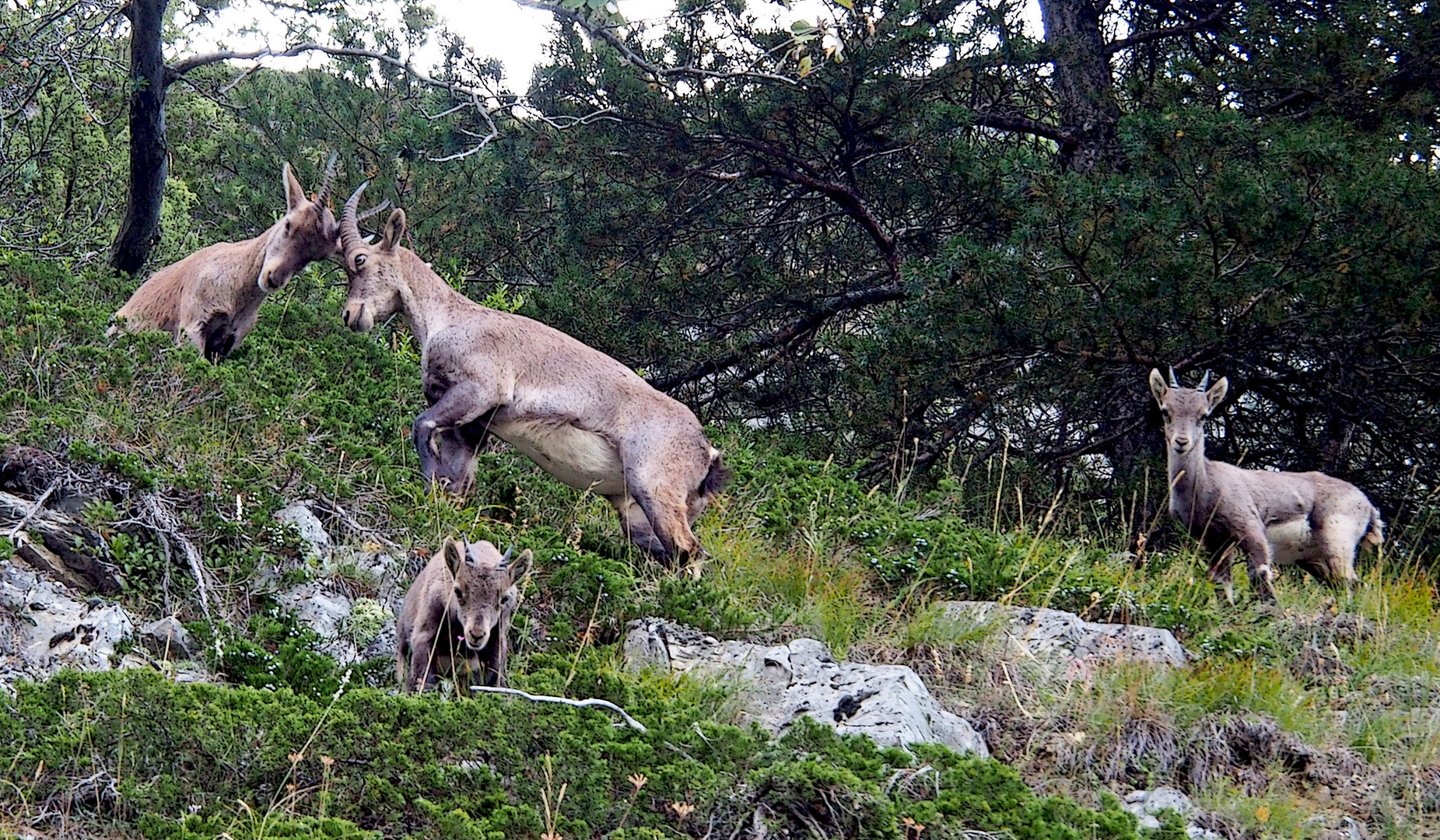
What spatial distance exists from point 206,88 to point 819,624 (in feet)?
Answer: 27.1

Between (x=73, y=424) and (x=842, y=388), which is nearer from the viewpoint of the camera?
(x=73, y=424)

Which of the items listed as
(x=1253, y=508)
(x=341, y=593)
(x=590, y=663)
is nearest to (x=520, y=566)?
Result: (x=590, y=663)

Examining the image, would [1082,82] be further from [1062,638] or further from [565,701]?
[565,701]

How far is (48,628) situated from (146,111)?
5354 mm

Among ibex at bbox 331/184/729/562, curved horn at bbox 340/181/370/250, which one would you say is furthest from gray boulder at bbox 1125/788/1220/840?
curved horn at bbox 340/181/370/250

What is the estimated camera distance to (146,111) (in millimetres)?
10500

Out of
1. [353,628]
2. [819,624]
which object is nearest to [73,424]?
[353,628]

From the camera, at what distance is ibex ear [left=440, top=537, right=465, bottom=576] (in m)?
5.89

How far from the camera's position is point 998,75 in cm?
1255

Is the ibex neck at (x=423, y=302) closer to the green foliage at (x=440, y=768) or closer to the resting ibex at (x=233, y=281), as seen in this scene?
the resting ibex at (x=233, y=281)

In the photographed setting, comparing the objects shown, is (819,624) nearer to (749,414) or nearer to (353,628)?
(353,628)

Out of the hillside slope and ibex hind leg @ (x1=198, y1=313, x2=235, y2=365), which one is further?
ibex hind leg @ (x1=198, y1=313, x2=235, y2=365)

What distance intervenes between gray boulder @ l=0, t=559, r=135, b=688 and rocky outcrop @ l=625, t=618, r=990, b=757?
2.27 meters

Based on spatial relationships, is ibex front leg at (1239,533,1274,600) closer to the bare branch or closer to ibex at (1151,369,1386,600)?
ibex at (1151,369,1386,600)
